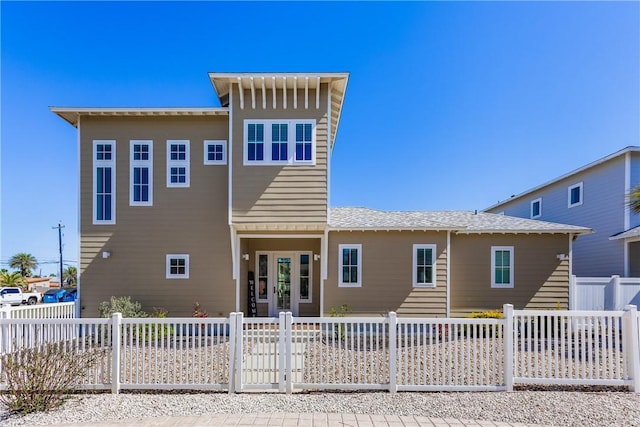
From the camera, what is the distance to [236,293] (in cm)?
1007

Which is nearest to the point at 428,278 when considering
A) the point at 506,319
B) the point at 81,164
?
the point at 506,319

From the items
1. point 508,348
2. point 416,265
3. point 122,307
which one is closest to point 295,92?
point 416,265

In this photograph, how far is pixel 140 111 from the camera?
9.74 metres

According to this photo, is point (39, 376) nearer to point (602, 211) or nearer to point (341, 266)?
point (341, 266)

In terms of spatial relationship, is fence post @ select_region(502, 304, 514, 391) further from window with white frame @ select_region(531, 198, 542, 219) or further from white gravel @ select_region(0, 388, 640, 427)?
window with white frame @ select_region(531, 198, 542, 219)

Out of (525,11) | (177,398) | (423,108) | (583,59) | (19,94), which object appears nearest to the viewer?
(177,398)

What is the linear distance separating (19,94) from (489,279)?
54.7 ft

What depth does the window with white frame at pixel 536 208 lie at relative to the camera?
1756cm

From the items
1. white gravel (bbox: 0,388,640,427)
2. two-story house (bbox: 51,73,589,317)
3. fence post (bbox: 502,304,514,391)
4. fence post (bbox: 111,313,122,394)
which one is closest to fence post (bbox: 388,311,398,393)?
white gravel (bbox: 0,388,640,427)

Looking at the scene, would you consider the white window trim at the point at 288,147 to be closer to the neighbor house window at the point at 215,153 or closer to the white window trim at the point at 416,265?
the neighbor house window at the point at 215,153

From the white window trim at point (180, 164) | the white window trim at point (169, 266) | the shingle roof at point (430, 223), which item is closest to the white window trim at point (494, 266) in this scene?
the shingle roof at point (430, 223)

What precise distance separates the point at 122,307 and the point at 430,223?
922cm

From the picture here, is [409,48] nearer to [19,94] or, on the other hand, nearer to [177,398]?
[177,398]

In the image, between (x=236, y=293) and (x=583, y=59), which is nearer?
(x=236, y=293)
